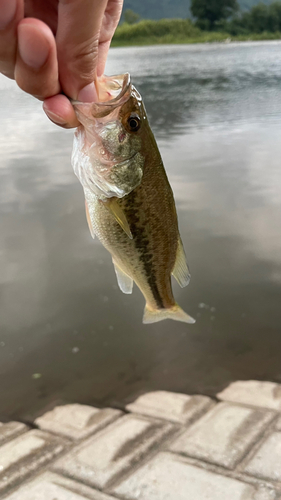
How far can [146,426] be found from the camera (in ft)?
10.9

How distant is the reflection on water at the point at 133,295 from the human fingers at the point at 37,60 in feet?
10.4

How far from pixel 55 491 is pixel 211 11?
371ft

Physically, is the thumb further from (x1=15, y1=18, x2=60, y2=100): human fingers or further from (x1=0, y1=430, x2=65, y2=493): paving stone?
(x1=0, y1=430, x2=65, y2=493): paving stone

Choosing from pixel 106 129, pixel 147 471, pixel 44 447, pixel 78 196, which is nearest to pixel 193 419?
pixel 147 471

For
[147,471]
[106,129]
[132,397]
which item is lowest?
[132,397]

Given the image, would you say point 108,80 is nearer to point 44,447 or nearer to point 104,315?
point 44,447

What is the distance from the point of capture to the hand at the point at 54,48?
1.24m

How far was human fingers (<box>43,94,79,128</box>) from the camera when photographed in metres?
1.48

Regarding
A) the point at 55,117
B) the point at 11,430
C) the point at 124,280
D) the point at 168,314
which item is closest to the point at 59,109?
the point at 55,117

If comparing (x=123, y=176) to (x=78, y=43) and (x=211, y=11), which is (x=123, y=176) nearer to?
(x=78, y=43)

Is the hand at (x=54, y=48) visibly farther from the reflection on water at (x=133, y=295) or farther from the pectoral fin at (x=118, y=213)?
the reflection on water at (x=133, y=295)

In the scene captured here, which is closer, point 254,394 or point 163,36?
point 254,394

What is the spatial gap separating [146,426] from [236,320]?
1976 mm

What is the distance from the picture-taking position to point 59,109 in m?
1.50
